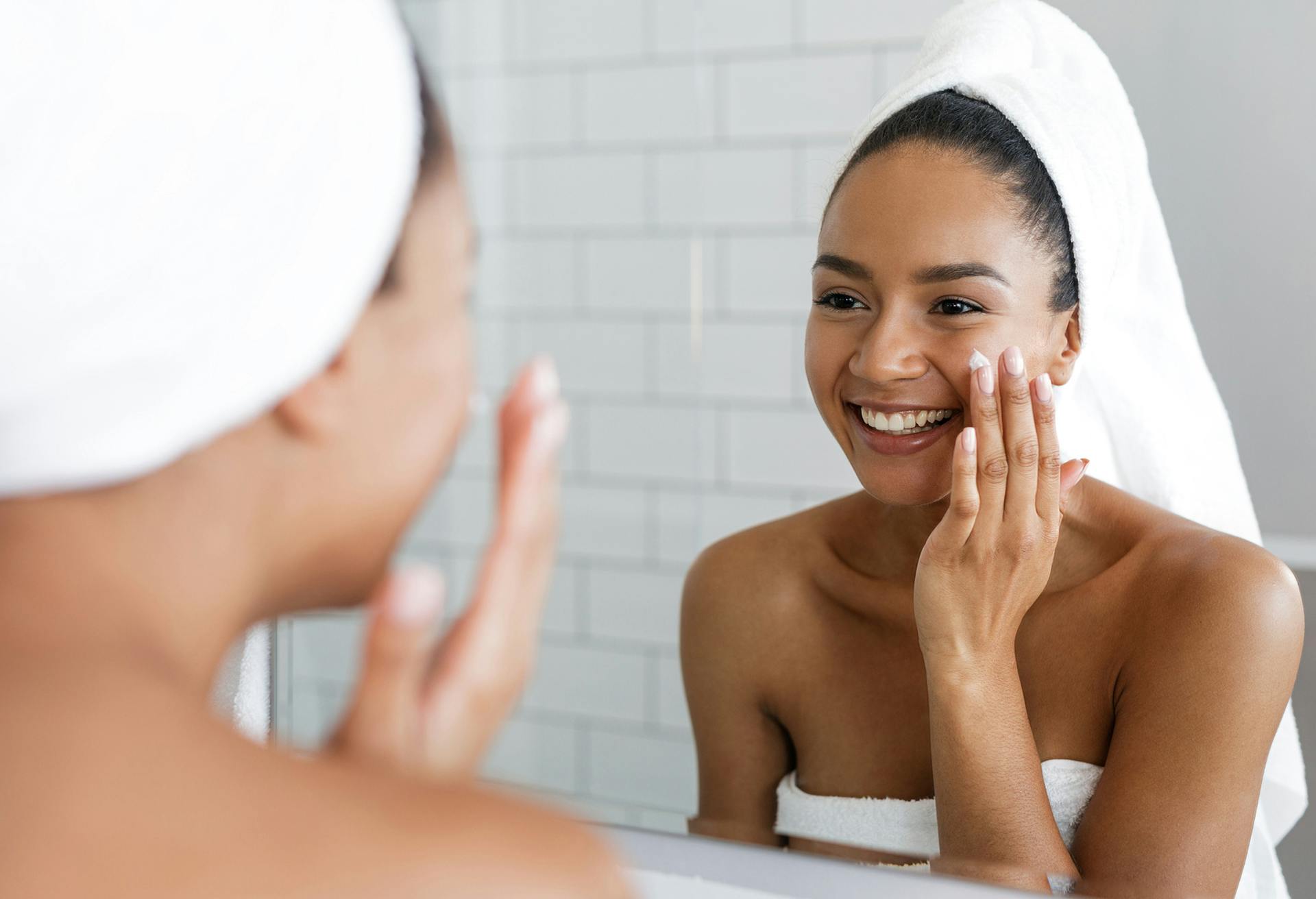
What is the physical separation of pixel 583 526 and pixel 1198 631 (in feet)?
1.38

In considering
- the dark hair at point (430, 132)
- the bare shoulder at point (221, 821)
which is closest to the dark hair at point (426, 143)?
the dark hair at point (430, 132)

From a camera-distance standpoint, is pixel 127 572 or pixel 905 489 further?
pixel 905 489

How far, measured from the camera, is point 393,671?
10.9 inches

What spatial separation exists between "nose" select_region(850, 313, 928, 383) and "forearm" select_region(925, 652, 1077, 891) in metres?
0.17

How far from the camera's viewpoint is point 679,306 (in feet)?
2.62

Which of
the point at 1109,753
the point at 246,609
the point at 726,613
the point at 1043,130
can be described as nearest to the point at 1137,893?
the point at 1109,753

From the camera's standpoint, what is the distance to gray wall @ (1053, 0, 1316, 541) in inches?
21.9

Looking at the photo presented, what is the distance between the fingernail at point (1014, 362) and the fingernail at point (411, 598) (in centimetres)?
45

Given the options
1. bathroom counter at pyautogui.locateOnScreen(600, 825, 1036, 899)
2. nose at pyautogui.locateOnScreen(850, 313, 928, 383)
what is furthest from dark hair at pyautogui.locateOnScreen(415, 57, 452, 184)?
bathroom counter at pyautogui.locateOnScreen(600, 825, 1036, 899)

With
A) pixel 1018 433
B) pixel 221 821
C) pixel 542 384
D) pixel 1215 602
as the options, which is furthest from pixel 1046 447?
pixel 221 821

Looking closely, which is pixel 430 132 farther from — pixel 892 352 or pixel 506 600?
pixel 892 352

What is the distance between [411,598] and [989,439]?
44cm

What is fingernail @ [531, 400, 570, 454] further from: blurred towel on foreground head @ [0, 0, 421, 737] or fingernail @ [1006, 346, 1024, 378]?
fingernail @ [1006, 346, 1024, 378]

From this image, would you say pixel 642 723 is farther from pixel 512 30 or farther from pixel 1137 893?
pixel 512 30
